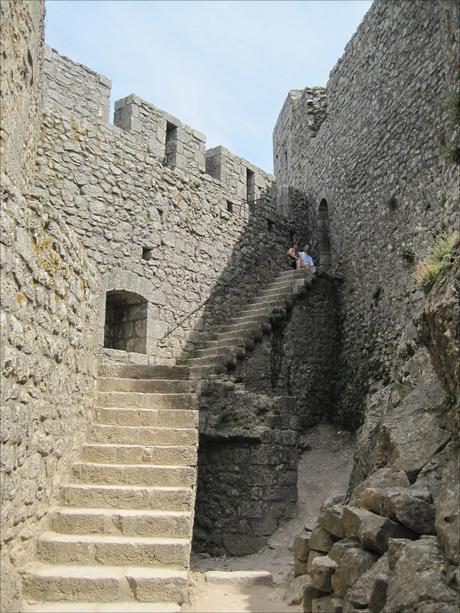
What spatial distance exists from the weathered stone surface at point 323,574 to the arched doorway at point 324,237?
1031 centimetres

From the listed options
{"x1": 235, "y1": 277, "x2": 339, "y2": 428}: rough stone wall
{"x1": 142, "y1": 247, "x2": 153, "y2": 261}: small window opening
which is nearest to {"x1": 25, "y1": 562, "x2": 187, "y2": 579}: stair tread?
{"x1": 235, "y1": 277, "x2": 339, "y2": 428}: rough stone wall

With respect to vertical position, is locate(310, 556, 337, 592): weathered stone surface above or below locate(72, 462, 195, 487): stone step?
below

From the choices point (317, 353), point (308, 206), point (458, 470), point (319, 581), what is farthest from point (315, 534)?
point (308, 206)

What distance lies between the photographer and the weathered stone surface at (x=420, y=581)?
2.60m

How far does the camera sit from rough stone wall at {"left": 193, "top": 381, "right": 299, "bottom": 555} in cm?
696

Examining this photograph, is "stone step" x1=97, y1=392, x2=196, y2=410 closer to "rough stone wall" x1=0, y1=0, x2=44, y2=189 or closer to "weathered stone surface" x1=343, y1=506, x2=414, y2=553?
"rough stone wall" x1=0, y1=0, x2=44, y2=189

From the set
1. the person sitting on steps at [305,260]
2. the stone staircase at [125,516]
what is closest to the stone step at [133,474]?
the stone staircase at [125,516]

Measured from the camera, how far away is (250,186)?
1300 cm

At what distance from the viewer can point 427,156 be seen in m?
9.02

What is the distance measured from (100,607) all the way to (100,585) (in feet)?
0.54

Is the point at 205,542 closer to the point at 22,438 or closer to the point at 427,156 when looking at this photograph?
the point at 22,438

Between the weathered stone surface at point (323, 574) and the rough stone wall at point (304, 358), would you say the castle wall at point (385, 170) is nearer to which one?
the rough stone wall at point (304, 358)

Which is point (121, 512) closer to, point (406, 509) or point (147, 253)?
point (406, 509)

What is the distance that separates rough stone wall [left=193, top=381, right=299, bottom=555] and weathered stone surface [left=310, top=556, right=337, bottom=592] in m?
3.42
